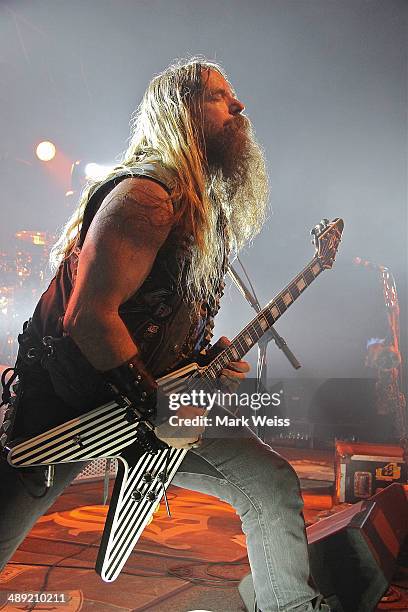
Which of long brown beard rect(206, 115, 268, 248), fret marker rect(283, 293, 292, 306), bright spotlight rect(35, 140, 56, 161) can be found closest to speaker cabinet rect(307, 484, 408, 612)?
fret marker rect(283, 293, 292, 306)

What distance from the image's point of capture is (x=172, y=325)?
1.36 metres

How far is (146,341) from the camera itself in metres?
1.32

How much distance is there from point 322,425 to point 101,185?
219 cm

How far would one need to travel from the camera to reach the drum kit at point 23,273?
2.77 m

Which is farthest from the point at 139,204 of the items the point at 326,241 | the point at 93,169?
the point at 93,169

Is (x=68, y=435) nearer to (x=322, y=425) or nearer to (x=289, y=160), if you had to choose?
(x=289, y=160)

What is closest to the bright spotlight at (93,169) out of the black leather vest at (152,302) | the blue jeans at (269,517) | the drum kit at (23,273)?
the drum kit at (23,273)

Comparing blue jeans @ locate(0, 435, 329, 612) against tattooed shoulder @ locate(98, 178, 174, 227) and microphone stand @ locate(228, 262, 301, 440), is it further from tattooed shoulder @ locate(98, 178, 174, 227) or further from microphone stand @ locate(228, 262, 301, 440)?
microphone stand @ locate(228, 262, 301, 440)

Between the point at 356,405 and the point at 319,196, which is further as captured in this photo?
the point at 356,405

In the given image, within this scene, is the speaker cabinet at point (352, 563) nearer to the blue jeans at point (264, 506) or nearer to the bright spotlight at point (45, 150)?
the blue jeans at point (264, 506)

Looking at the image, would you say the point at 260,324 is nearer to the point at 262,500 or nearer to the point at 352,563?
the point at 262,500

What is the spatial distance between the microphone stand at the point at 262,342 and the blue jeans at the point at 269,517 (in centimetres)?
79

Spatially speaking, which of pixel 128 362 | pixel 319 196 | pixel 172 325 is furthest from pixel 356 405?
pixel 128 362

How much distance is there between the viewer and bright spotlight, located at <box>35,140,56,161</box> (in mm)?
2729
